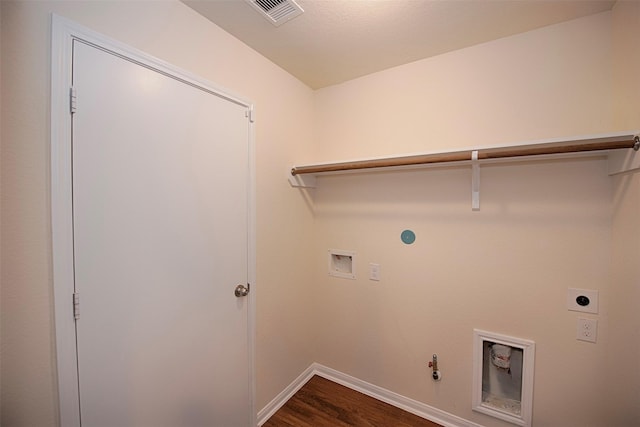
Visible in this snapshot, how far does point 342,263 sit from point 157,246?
141cm

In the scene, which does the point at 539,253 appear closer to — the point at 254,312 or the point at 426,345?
the point at 426,345

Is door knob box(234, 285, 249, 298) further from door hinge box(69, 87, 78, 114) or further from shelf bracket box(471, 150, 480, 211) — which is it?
shelf bracket box(471, 150, 480, 211)

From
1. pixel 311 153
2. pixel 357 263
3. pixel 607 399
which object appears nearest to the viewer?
pixel 607 399

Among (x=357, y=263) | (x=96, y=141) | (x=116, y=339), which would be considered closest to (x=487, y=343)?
(x=357, y=263)

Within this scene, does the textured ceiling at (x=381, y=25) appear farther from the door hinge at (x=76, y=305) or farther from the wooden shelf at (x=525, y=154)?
the door hinge at (x=76, y=305)

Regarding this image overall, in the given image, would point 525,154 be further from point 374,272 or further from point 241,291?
point 241,291

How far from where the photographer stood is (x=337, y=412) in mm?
1853

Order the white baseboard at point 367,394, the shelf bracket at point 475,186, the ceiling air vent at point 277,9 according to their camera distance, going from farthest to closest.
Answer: the white baseboard at point 367,394
the shelf bracket at point 475,186
the ceiling air vent at point 277,9

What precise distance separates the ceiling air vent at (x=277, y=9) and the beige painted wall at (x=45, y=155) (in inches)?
12.2

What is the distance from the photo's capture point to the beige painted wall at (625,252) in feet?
3.65

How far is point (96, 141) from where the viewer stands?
0.99 meters

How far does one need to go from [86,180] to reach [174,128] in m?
0.44

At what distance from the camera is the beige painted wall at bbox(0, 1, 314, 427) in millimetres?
840

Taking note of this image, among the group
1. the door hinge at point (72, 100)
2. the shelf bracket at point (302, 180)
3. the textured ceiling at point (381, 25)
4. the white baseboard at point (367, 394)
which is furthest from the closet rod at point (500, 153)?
the white baseboard at point (367, 394)
